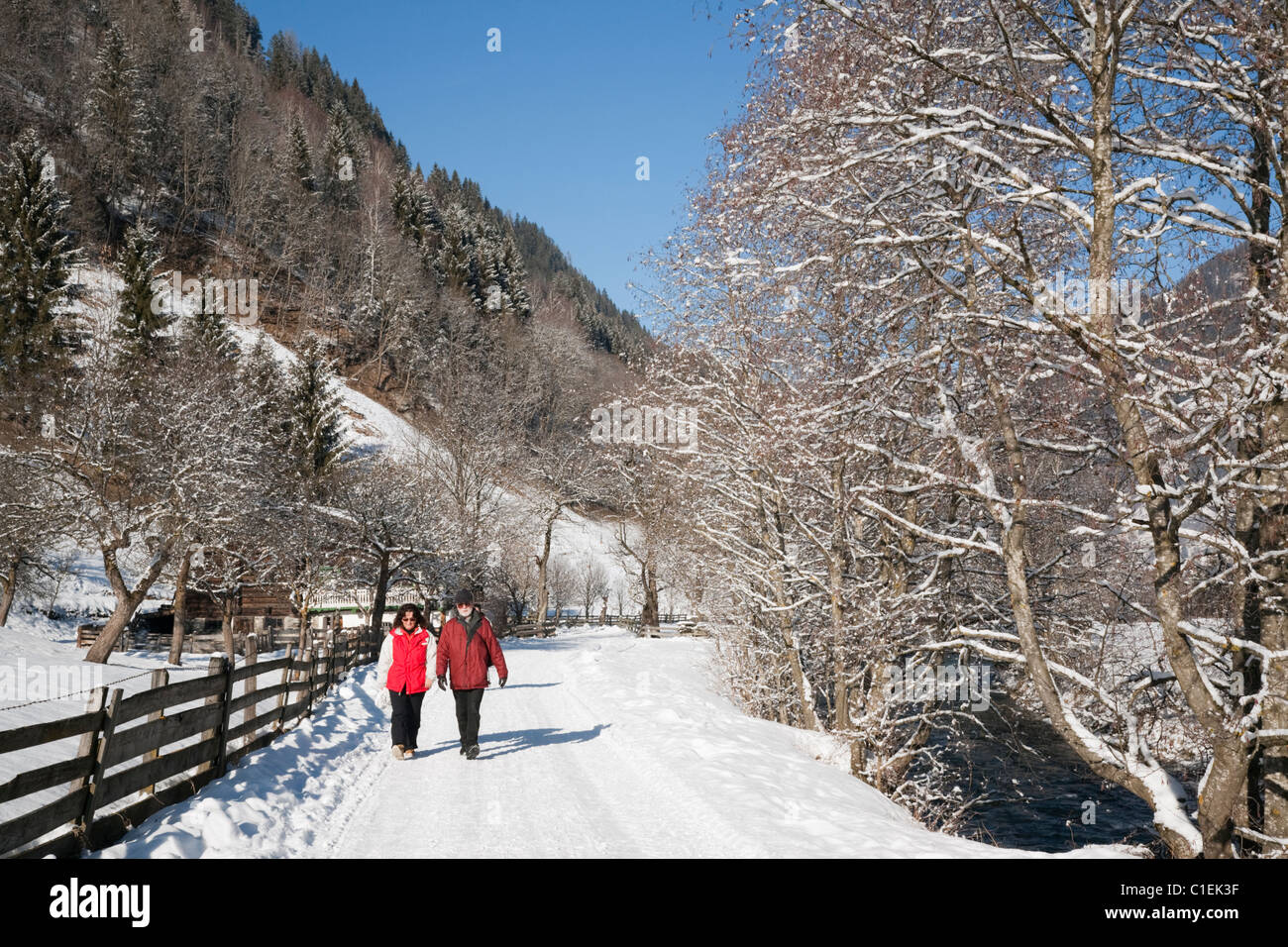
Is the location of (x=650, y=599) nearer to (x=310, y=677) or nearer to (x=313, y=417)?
(x=313, y=417)

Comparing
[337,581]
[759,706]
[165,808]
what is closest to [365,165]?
[337,581]

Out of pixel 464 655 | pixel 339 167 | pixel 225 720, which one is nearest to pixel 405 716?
pixel 464 655

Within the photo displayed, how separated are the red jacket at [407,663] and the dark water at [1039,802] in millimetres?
7761

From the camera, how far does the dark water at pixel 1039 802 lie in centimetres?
1292

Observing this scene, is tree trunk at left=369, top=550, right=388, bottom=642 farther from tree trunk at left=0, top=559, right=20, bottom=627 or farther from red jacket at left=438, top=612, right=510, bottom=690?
red jacket at left=438, top=612, right=510, bottom=690

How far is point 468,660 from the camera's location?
984 cm

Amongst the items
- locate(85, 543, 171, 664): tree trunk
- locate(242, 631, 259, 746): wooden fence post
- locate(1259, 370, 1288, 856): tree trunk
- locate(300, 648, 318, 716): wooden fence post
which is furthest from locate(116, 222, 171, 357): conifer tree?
locate(1259, 370, 1288, 856): tree trunk

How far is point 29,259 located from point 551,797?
165 feet

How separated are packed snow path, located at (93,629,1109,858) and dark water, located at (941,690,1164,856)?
3452mm

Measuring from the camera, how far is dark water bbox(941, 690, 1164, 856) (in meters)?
12.9

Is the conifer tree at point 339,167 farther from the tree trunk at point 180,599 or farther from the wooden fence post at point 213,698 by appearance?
the wooden fence post at point 213,698

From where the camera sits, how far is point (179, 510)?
23.3m
